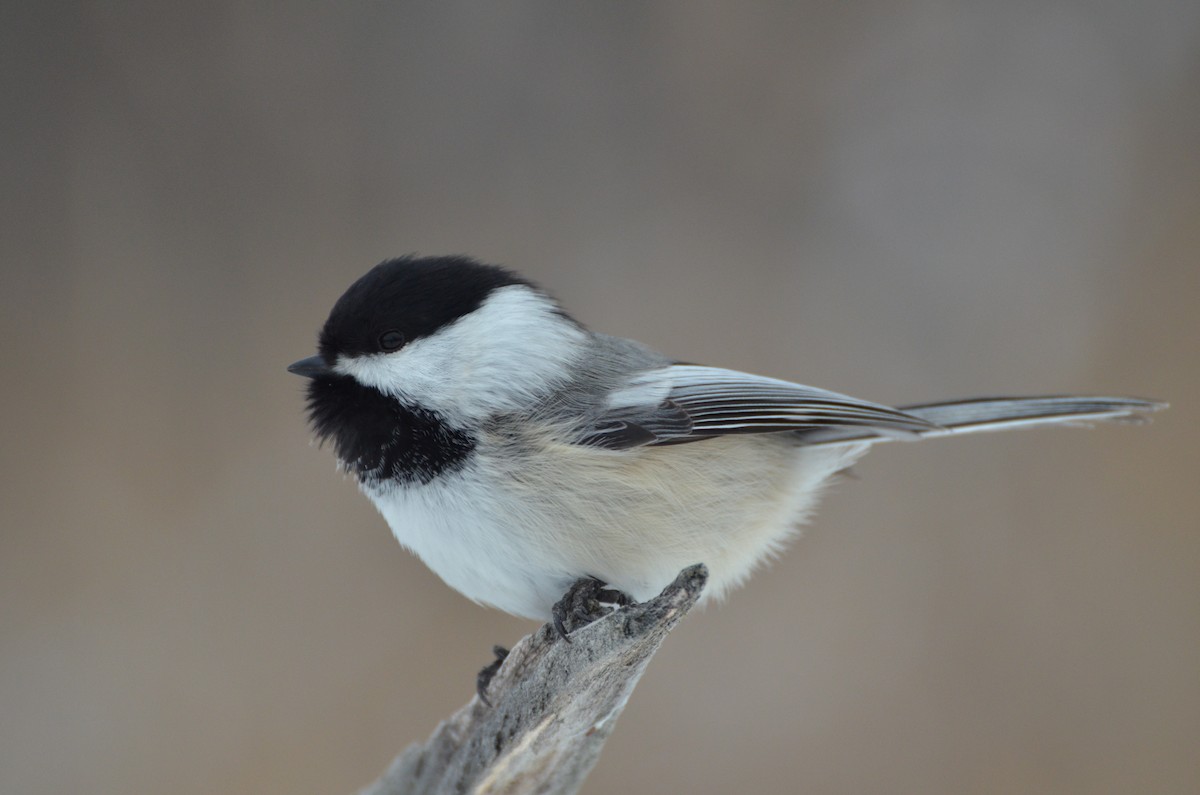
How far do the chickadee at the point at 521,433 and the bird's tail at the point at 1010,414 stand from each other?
0.08 m

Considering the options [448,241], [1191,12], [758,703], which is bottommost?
[758,703]

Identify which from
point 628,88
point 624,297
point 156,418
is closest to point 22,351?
point 156,418

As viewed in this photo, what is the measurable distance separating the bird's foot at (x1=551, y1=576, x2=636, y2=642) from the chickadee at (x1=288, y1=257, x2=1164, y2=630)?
2 cm

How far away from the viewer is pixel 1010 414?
5.51 ft

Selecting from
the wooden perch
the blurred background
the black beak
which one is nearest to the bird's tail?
the wooden perch

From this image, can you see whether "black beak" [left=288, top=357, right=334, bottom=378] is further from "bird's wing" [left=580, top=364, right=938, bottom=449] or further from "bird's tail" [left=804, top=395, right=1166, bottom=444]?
"bird's tail" [left=804, top=395, right=1166, bottom=444]

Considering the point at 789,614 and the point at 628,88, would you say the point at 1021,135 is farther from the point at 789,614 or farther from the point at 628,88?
the point at 789,614

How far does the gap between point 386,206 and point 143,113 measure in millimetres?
665

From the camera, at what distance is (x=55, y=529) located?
228cm

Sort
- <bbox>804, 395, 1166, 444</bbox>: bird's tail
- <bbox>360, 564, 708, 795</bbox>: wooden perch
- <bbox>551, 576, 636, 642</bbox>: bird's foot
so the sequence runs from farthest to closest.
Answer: <bbox>804, 395, 1166, 444</bbox>: bird's tail, <bbox>551, 576, 636, 642</bbox>: bird's foot, <bbox>360, 564, 708, 795</bbox>: wooden perch

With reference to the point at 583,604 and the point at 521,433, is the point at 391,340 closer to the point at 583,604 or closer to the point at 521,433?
the point at 521,433

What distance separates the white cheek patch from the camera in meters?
1.35

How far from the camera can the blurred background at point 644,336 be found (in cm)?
226

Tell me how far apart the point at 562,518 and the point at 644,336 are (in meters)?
1.36
